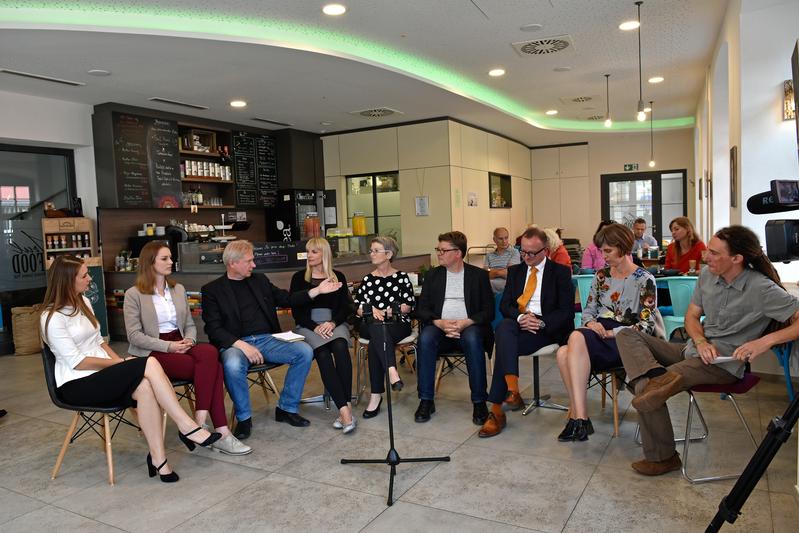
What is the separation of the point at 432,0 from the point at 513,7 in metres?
0.71

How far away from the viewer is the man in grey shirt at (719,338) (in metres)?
2.67

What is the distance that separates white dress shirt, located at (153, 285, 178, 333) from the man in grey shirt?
8.35 ft

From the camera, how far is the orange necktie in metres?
3.77

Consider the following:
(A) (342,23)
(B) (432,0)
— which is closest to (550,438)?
(B) (432,0)

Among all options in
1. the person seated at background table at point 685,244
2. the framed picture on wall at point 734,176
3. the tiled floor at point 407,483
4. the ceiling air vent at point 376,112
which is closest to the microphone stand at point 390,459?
the tiled floor at point 407,483

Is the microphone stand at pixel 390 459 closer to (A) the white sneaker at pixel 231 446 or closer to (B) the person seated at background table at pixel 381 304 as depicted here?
(A) the white sneaker at pixel 231 446

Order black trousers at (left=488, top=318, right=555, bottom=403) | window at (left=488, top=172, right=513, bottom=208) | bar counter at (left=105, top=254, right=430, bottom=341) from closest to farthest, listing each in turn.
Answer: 1. black trousers at (left=488, top=318, right=555, bottom=403)
2. bar counter at (left=105, top=254, right=430, bottom=341)
3. window at (left=488, top=172, right=513, bottom=208)

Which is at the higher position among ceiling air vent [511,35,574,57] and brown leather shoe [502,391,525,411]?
ceiling air vent [511,35,574,57]

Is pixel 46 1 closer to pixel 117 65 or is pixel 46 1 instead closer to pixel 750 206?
pixel 117 65

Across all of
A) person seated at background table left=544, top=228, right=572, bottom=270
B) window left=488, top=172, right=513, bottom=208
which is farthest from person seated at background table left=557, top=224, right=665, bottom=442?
window left=488, top=172, right=513, bottom=208

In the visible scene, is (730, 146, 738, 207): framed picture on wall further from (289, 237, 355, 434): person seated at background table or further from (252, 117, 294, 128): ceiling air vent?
(252, 117, 294, 128): ceiling air vent

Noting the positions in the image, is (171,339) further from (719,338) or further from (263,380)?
(719,338)

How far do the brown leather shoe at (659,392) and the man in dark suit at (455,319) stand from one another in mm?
1062

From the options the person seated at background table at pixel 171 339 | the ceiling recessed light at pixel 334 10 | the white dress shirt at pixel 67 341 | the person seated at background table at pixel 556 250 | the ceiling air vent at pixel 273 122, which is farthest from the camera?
the ceiling air vent at pixel 273 122
